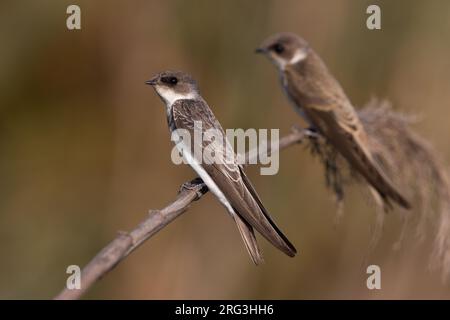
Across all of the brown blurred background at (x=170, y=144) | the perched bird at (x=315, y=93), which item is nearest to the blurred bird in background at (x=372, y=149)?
the perched bird at (x=315, y=93)

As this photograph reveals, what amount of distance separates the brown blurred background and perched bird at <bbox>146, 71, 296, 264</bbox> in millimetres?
705

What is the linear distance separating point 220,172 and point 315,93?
1791mm

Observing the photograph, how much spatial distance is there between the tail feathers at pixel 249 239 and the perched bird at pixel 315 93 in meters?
1.19

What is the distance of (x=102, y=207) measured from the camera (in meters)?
3.93

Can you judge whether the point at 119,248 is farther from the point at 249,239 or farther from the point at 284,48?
the point at 284,48

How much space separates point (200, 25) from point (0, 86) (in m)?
1.17

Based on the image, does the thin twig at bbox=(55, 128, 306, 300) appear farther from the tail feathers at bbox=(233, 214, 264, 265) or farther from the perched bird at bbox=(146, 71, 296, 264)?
the tail feathers at bbox=(233, 214, 264, 265)

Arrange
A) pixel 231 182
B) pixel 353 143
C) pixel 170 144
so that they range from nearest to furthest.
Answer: pixel 231 182
pixel 353 143
pixel 170 144

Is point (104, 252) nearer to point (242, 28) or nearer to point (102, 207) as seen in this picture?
point (102, 207)

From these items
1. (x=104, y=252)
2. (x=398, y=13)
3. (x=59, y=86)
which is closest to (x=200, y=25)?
(x=59, y=86)

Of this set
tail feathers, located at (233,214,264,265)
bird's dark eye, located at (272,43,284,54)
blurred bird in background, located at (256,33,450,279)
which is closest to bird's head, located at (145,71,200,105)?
blurred bird in background, located at (256,33,450,279)

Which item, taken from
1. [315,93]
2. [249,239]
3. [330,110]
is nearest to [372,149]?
[330,110]

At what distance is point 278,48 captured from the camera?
4395 mm

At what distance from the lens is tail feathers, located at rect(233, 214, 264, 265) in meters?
2.50
